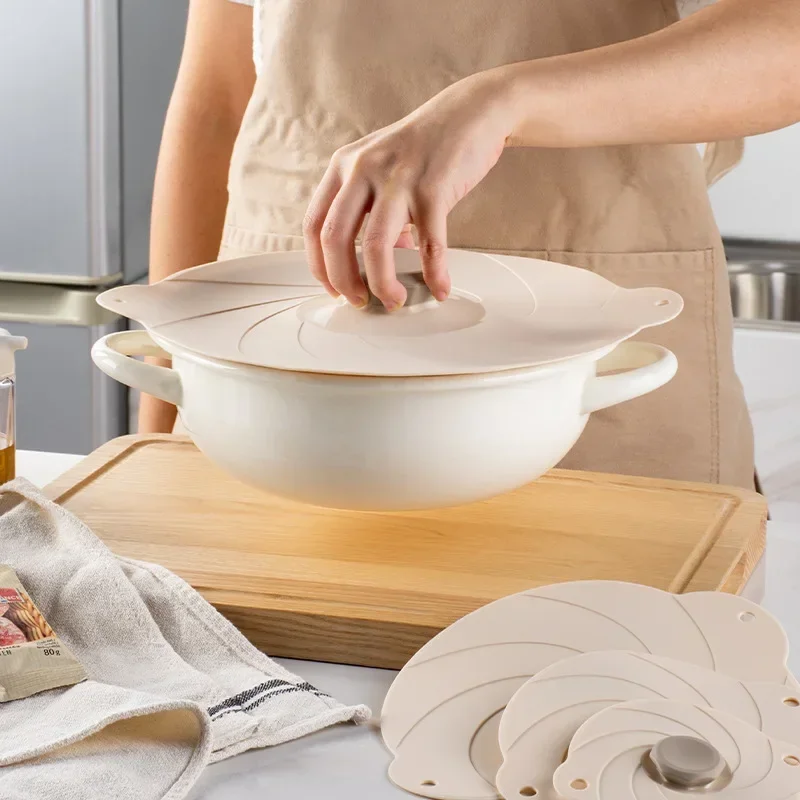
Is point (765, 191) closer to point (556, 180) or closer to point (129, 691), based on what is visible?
point (556, 180)

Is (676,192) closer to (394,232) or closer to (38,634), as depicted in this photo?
(394,232)

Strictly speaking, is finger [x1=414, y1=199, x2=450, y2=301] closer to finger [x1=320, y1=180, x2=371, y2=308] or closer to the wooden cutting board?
finger [x1=320, y1=180, x2=371, y2=308]

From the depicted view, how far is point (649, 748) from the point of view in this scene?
512 millimetres

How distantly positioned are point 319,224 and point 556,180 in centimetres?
41

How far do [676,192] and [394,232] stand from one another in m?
0.48

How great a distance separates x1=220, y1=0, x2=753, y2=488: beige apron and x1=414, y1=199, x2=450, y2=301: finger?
0.38 meters

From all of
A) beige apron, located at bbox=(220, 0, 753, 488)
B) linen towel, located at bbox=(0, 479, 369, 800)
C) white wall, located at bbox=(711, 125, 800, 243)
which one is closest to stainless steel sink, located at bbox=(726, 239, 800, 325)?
white wall, located at bbox=(711, 125, 800, 243)

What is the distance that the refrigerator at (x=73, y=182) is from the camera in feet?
6.66

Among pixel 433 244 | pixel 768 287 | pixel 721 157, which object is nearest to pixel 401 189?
pixel 433 244

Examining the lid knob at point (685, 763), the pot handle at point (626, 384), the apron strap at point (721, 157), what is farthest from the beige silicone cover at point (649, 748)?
the apron strap at point (721, 157)

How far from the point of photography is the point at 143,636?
25.6 inches

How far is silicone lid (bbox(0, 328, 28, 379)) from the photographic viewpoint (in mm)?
850

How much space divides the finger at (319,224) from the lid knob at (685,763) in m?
0.36

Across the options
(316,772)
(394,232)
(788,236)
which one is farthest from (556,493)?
(788,236)
